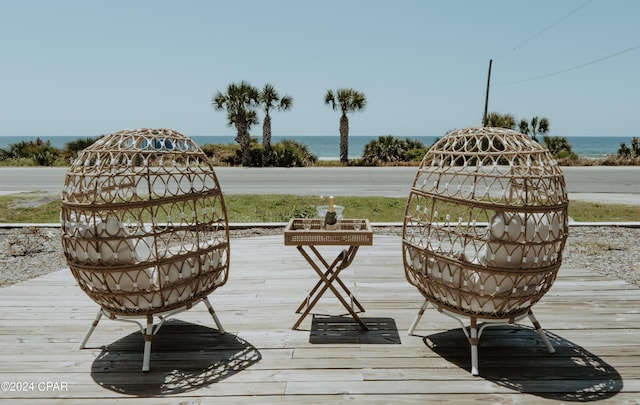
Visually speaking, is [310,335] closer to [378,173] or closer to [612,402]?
[612,402]

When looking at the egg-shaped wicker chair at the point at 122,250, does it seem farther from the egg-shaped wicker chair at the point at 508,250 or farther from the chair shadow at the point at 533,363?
the chair shadow at the point at 533,363

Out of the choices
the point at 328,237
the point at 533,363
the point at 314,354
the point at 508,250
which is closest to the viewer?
the point at 508,250

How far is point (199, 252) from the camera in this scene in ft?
10.6

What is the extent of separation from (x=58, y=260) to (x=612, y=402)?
20.3 feet

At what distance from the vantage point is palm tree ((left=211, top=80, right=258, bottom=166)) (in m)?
20.7

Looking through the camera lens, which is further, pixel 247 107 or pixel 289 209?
pixel 247 107

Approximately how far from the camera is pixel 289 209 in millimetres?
9320

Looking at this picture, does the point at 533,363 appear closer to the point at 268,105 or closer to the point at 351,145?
the point at 268,105

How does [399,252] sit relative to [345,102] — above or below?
below

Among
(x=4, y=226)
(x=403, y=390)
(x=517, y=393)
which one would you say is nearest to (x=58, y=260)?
(x=4, y=226)

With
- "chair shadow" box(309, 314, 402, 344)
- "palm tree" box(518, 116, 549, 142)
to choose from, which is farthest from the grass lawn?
A: "palm tree" box(518, 116, 549, 142)

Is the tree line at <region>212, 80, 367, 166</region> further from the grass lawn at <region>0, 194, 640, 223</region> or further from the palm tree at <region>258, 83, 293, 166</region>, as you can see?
the grass lawn at <region>0, 194, 640, 223</region>

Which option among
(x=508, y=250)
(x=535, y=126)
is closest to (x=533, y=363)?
(x=508, y=250)

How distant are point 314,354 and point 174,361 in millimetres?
1000
